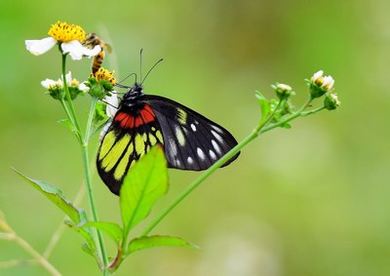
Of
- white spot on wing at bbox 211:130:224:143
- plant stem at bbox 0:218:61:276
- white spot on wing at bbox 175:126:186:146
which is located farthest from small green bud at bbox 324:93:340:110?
plant stem at bbox 0:218:61:276

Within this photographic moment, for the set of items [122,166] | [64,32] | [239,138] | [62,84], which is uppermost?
[64,32]

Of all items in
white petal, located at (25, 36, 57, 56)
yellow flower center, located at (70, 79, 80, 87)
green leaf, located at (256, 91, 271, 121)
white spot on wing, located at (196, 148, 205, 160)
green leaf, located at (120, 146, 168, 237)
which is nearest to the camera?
green leaf, located at (120, 146, 168, 237)

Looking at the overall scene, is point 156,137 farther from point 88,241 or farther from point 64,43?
point 88,241

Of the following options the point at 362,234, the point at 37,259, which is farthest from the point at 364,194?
the point at 37,259

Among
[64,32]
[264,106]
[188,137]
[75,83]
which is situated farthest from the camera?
[188,137]

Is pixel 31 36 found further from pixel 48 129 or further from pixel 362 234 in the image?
pixel 362 234

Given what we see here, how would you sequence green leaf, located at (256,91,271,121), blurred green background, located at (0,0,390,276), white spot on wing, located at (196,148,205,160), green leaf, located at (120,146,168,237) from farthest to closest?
blurred green background, located at (0,0,390,276)
white spot on wing, located at (196,148,205,160)
green leaf, located at (256,91,271,121)
green leaf, located at (120,146,168,237)

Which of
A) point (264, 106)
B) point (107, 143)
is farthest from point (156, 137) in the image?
point (264, 106)

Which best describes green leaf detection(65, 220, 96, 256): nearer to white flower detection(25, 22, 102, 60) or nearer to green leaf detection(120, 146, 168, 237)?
green leaf detection(120, 146, 168, 237)
